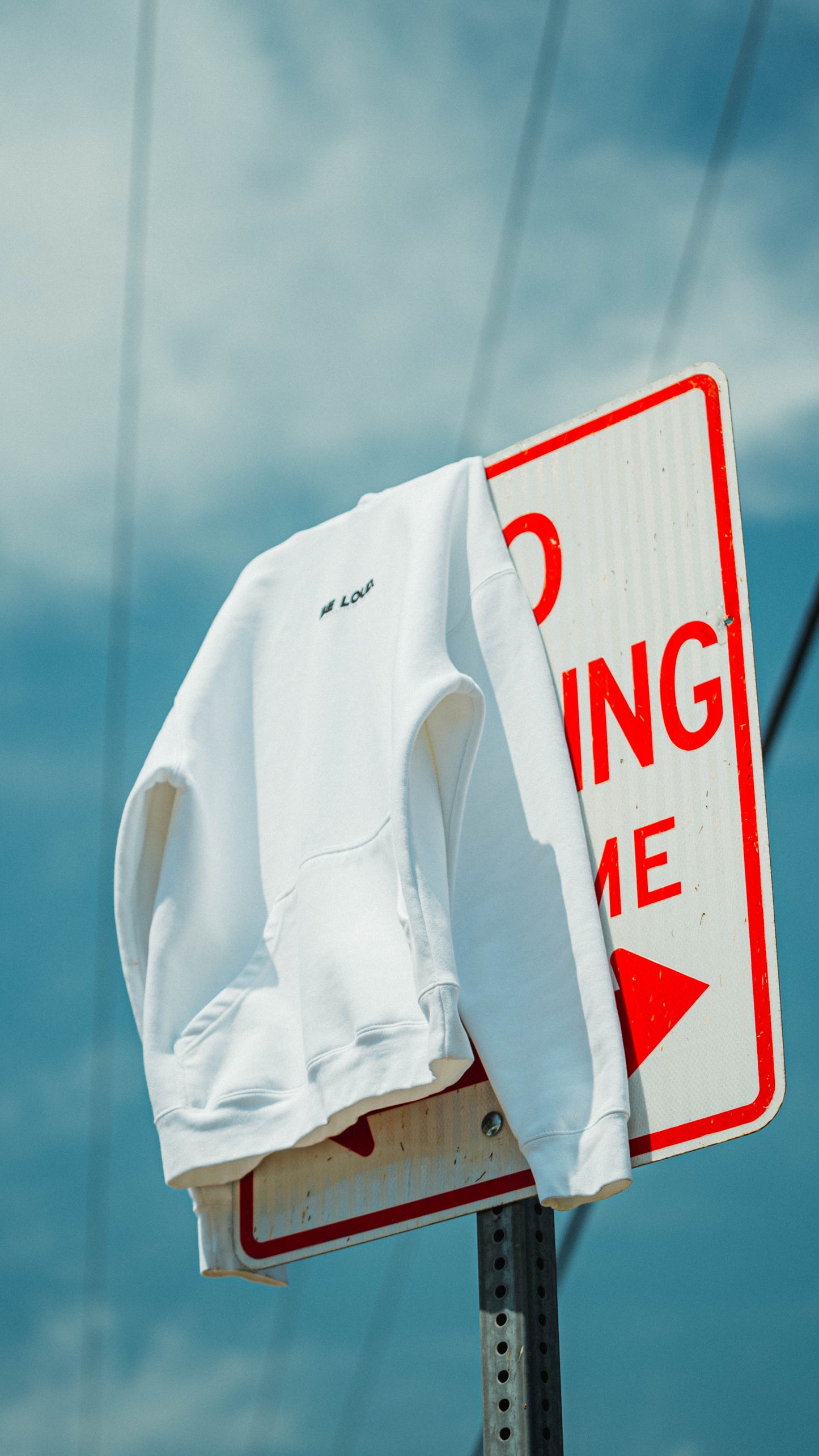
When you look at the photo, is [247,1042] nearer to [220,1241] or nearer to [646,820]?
[220,1241]

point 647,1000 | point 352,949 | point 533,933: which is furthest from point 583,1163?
point 352,949

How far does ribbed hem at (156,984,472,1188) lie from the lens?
7.00 ft

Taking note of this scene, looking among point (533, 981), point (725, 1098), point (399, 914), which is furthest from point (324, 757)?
point (725, 1098)

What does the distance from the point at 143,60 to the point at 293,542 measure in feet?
6.32

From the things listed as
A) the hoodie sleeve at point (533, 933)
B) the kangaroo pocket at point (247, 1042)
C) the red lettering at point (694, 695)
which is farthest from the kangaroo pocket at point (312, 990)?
the red lettering at point (694, 695)

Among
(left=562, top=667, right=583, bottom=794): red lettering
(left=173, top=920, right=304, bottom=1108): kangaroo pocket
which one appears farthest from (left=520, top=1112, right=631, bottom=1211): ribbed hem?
(left=562, top=667, right=583, bottom=794): red lettering

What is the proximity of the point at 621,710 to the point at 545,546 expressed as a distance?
371 millimetres

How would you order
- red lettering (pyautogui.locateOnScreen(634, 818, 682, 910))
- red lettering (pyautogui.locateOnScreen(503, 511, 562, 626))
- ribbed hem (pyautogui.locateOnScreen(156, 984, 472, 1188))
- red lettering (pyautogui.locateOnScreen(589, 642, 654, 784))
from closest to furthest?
ribbed hem (pyautogui.locateOnScreen(156, 984, 472, 1188)), red lettering (pyautogui.locateOnScreen(634, 818, 682, 910)), red lettering (pyautogui.locateOnScreen(589, 642, 654, 784)), red lettering (pyautogui.locateOnScreen(503, 511, 562, 626))

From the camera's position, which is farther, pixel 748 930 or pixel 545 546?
pixel 545 546

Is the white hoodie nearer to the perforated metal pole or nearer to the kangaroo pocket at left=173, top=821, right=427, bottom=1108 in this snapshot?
the kangaroo pocket at left=173, top=821, right=427, bottom=1108

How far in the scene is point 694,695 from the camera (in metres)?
2.32

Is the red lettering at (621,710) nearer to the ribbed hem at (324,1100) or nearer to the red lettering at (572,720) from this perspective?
the red lettering at (572,720)

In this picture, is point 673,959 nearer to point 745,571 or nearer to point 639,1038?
point 639,1038

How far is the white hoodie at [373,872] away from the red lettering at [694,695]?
18 centimetres
